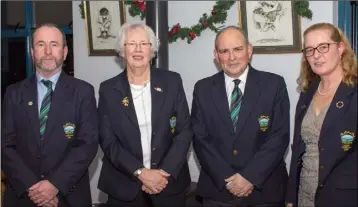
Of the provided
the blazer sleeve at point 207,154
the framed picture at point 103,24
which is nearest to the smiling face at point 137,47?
the blazer sleeve at point 207,154

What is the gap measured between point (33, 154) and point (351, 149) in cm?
180

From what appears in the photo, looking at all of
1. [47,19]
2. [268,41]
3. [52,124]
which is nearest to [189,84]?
[268,41]

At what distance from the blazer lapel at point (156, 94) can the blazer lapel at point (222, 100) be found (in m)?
0.33

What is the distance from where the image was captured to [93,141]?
2594 millimetres

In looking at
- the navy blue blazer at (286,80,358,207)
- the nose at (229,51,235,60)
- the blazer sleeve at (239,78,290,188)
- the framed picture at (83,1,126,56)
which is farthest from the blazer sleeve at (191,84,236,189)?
the framed picture at (83,1,126,56)

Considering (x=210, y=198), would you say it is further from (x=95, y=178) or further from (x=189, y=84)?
(x=95, y=178)

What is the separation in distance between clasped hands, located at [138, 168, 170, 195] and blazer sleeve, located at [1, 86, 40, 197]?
0.63 metres

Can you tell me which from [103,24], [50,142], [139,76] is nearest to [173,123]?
[139,76]

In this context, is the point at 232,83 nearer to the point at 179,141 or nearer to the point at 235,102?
the point at 235,102

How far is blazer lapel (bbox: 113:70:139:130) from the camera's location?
2568mm

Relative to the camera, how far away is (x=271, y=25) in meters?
3.68

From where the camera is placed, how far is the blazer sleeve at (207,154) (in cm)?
258

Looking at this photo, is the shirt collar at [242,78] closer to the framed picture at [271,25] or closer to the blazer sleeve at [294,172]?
the blazer sleeve at [294,172]

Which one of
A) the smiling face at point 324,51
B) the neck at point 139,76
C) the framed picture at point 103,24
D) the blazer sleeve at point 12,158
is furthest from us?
the framed picture at point 103,24
